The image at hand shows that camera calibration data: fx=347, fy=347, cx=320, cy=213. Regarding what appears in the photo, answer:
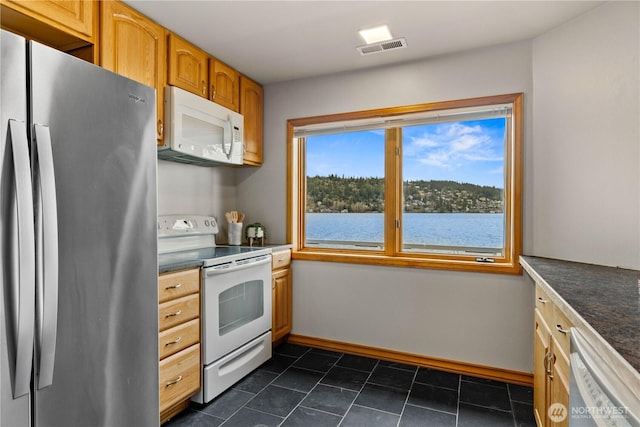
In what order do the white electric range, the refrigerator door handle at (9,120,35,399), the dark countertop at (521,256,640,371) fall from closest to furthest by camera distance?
the dark countertop at (521,256,640,371) → the refrigerator door handle at (9,120,35,399) → the white electric range

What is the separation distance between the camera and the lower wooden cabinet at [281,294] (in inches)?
115

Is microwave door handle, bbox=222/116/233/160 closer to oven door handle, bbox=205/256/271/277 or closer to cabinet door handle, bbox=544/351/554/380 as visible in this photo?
oven door handle, bbox=205/256/271/277

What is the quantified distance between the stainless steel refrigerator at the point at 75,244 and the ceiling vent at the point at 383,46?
1.58m

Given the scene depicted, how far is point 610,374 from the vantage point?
0.80m

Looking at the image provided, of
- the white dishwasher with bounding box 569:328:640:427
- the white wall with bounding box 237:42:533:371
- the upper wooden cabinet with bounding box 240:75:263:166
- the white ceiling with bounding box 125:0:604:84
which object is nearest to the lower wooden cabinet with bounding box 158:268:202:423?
the white wall with bounding box 237:42:533:371

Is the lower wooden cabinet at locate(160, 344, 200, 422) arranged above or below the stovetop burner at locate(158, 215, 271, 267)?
below

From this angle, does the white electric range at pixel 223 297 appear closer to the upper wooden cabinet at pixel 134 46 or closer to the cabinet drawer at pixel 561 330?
the upper wooden cabinet at pixel 134 46

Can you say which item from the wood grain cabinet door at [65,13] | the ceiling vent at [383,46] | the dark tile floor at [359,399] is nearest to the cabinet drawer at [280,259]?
the dark tile floor at [359,399]

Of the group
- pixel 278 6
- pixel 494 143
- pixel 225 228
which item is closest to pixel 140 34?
pixel 278 6

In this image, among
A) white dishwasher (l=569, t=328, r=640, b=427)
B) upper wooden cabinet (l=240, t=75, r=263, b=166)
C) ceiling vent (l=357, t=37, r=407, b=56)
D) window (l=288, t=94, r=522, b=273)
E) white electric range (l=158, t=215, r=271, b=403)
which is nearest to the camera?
white dishwasher (l=569, t=328, r=640, b=427)

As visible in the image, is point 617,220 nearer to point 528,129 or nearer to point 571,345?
point 528,129

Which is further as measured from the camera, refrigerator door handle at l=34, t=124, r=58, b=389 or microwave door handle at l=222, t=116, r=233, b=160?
microwave door handle at l=222, t=116, r=233, b=160

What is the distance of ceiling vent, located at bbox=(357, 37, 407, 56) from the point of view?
241cm

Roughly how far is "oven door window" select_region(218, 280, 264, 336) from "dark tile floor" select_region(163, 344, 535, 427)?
412mm
